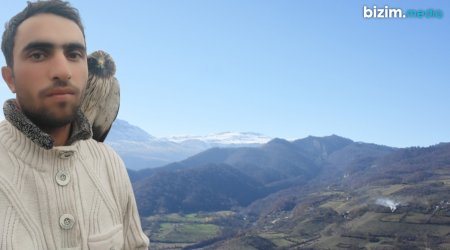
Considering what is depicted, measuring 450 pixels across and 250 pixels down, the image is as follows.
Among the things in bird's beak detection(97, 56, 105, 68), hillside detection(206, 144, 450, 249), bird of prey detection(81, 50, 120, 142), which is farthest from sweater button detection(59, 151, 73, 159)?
hillside detection(206, 144, 450, 249)

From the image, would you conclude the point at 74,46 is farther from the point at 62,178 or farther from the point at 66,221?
the point at 66,221

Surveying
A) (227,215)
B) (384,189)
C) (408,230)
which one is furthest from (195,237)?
(384,189)

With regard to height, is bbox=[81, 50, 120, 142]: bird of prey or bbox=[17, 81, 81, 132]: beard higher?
bbox=[81, 50, 120, 142]: bird of prey

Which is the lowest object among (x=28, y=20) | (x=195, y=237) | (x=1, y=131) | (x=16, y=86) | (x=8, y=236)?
(x=195, y=237)

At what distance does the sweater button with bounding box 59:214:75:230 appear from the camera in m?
2.25

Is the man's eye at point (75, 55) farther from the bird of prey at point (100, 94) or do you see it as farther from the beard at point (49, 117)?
the bird of prey at point (100, 94)

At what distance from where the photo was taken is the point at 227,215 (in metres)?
193

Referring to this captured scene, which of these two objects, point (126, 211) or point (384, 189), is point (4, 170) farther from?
point (384, 189)

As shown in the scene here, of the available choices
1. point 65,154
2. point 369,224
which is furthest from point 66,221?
point 369,224

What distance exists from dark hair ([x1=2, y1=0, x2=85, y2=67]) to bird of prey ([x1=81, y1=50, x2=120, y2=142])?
0.98 meters

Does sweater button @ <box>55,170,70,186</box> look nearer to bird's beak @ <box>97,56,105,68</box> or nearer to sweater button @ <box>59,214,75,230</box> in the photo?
sweater button @ <box>59,214,75,230</box>

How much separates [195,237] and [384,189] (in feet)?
280

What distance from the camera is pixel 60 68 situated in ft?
7.31

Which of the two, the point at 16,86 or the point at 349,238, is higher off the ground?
the point at 16,86
